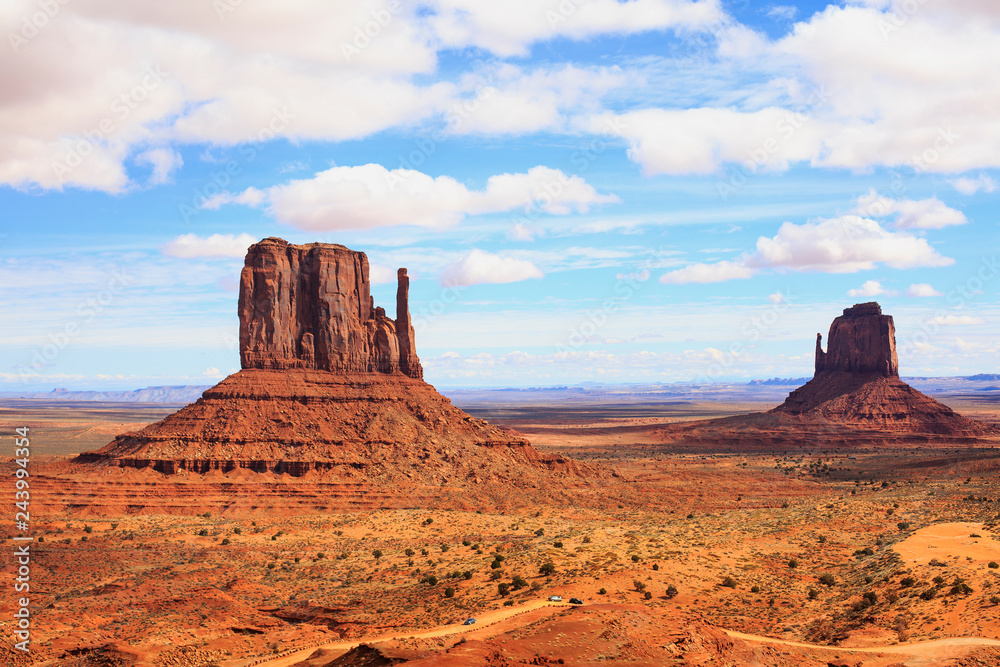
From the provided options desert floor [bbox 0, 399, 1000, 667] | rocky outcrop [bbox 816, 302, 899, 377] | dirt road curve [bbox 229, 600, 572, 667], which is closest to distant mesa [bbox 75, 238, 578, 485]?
desert floor [bbox 0, 399, 1000, 667]

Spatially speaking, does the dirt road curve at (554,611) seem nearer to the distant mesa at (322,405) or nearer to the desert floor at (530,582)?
the desert floor at (530,582)

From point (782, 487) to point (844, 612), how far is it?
2008 inches

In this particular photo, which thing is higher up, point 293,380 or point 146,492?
point 293,380

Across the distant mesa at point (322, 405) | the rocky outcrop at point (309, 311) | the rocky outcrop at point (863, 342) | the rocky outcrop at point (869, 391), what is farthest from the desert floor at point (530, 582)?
the rocky outcrop at point (863, 342)

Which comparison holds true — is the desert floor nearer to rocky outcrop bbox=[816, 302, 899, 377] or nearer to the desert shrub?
the desert shrub

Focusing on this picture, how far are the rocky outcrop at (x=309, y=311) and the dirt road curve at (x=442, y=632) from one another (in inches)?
1726

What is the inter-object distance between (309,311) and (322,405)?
870cm

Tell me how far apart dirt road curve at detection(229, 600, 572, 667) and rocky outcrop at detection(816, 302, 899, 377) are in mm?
127228

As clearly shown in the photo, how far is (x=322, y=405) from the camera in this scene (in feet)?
235

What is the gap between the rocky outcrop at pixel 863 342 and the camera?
472ft

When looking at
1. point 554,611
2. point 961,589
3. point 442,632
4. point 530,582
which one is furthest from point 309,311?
point 961,589

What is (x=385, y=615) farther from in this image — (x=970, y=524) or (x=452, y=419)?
(x=452, y=419)

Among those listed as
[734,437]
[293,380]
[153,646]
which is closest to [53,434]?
[293,380]

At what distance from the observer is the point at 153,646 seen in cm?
3141
